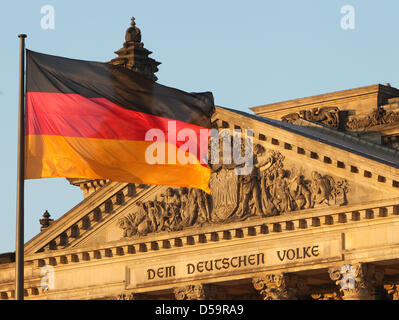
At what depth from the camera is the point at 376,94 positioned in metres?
84.3

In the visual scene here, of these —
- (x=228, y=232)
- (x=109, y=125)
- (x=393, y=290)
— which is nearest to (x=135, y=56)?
(x=228, y=232)

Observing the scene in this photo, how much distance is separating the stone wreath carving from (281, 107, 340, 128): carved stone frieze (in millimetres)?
16856

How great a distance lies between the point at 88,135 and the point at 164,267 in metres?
27.5

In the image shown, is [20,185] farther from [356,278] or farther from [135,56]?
[135,56]

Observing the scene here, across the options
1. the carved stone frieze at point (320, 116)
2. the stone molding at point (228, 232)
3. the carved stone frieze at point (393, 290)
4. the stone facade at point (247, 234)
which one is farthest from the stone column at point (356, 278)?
the carved stone frieze at point (320, 116)

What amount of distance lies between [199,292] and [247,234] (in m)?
3.48

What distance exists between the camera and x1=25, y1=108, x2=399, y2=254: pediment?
63344mm

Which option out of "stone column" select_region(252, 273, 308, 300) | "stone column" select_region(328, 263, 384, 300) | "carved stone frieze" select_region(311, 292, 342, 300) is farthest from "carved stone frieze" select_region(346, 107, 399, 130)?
"stone column" select_region(328, 263, 384, 300)

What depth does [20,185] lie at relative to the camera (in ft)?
129

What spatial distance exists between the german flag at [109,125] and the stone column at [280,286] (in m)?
21.2

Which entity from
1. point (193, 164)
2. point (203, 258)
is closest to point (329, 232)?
point (203, 258)

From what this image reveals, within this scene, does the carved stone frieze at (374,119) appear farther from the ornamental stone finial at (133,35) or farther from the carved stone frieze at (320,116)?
the ornamental stone finial at (133,35)

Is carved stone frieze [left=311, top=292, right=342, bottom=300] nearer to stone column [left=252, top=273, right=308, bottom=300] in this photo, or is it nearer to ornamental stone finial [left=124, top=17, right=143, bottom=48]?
stone column [left=252, top=273, right=308, bottom=300]

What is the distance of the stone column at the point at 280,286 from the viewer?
6544 cm
